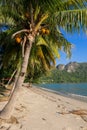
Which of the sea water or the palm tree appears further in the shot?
the sea water

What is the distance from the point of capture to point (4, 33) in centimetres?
2077

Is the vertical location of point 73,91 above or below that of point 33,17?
below

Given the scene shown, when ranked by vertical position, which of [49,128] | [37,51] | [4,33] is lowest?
[49,128]

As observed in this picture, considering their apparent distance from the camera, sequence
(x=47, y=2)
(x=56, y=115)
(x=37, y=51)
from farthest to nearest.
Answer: (x=37, y=51)
(x=56, y=115)
(x=47, y=2)

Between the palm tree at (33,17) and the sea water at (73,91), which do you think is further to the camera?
the sea water at (73,91)

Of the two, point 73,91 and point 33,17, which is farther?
point 73,91

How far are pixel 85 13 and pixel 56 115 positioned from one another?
4776 mm

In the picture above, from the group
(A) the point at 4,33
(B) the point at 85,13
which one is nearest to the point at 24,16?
(B) the point at 85,13

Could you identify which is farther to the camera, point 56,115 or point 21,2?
point 56,115

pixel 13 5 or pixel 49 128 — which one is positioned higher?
pixel 13 5

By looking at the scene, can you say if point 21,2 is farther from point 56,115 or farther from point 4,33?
point 4,33

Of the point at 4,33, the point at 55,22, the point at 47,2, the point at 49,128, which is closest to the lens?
the point at 49,128

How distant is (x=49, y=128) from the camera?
10.3 metres

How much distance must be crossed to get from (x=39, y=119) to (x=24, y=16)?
4419 millimetres
